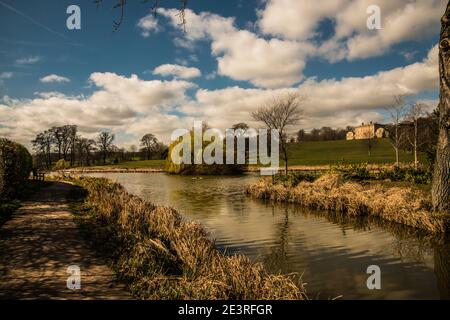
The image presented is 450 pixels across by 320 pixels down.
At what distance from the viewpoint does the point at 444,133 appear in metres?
11.4

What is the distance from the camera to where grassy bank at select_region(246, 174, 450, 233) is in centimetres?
1202

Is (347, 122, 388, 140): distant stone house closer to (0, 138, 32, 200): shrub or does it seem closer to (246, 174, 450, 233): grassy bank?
(246, 174, 450, 233): grassy bank

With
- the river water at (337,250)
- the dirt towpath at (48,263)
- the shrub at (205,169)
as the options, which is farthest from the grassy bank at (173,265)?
the shrub at (205,169)

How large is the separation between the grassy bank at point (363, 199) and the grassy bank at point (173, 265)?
7227mm

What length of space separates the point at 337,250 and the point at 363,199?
650 cm

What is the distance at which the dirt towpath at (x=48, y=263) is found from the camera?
5.36 meters

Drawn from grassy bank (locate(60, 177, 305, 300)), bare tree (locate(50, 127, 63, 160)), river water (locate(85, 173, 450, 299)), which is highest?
bare tree (locate(50, 127, 63, 160))

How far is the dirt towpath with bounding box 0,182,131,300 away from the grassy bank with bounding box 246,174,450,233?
11.1m

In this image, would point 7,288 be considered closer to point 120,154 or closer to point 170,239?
point 170,239

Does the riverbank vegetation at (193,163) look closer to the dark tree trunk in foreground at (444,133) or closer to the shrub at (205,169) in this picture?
the shrub at (205,169)

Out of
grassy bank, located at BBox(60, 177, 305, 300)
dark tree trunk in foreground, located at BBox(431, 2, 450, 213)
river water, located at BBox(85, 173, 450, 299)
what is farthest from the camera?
dark tree trunk in foreground, located at BBox(431, 2, 450, 213)

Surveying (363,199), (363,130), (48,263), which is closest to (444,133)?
(363,199)

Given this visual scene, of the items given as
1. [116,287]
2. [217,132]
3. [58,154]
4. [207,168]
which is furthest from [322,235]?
[58,154]

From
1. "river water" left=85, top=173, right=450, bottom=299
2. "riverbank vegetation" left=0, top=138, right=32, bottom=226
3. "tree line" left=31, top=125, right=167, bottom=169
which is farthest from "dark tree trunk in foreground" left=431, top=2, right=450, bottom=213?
"tree line" left=31, top=125, right=167, bottom=169
